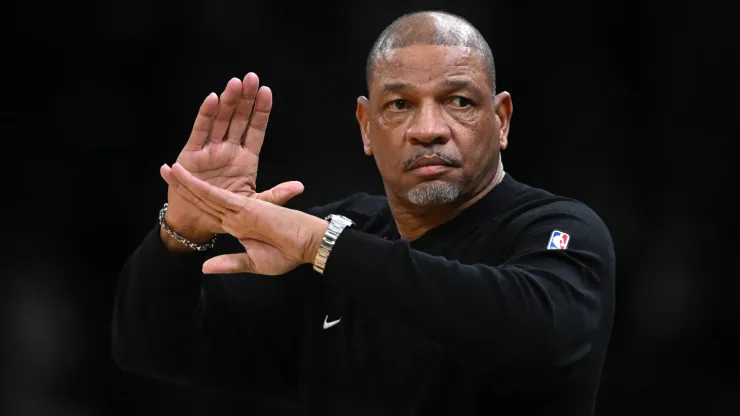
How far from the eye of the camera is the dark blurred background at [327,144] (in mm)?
4641

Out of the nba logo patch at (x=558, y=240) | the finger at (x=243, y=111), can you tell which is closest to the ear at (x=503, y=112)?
the nba logo patch at (x=558, y=240)

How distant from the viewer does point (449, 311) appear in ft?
7.64

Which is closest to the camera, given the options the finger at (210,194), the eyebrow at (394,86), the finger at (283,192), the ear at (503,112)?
the finger at (210,194)

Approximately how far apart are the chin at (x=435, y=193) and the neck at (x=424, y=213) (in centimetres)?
7

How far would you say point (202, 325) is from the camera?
3.08 metres

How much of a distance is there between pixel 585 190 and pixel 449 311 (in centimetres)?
270

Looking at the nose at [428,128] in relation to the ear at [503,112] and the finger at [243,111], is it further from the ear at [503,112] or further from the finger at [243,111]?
the finger at [243,111]

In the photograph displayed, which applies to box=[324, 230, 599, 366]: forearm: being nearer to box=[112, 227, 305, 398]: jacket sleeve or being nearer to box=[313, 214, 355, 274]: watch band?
box=[313, 214, 355, 274]: watch band

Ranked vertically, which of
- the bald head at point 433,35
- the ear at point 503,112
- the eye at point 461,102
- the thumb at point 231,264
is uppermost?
the bald head at point 433,35

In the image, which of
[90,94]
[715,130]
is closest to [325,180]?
[90,94]

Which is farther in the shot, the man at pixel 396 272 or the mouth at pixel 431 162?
the mouth at pixel 431 162

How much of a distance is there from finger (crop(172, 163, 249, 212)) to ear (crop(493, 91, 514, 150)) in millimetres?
938

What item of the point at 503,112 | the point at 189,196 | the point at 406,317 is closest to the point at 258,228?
the point at 189,196

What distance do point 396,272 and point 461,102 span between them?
0.74 metres
